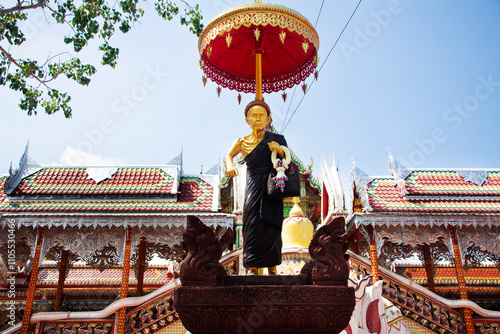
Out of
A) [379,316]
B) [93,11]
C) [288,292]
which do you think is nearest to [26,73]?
[93,11]

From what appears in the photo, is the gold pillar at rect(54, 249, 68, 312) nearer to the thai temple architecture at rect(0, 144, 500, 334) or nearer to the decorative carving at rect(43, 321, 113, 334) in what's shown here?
the thai temple architecture at rect(0, 144, 500, 334)

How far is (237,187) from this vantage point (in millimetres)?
12367

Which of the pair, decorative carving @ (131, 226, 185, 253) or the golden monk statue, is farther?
decorative carving @ (131, 226, 185, 253)

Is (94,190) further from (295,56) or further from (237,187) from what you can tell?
(295,56)

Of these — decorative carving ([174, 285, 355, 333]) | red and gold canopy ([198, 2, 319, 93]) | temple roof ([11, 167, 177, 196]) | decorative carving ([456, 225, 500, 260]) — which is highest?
red and gold canopy ([198, 2, 319, 93])

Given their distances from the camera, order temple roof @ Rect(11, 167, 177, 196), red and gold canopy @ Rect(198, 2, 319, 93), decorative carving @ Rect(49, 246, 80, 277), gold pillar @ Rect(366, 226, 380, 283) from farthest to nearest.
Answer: decorative carving @ Rect(49, 246, 80, 277), temple roof @ Rect(11, 167, 177, 196), gold pillar @ Rect(366, 226, 380, 283), red and gold canopy @ Rect(198, 2, 319, 93)

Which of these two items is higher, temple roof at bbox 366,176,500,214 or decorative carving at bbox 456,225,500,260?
temple roof at bbox 366,176,500,214

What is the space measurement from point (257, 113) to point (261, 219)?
4.61ft

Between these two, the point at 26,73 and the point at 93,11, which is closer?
the point at 26,73

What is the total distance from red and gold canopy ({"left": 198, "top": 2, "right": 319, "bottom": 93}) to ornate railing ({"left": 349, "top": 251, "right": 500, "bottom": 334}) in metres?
5.30

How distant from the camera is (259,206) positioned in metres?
4.29

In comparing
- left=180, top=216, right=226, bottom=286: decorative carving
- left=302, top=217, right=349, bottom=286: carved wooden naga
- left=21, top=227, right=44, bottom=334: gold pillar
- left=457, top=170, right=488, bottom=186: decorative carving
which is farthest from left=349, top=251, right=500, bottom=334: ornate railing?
left=21, top=227, right=44, bottom=334: gold pillar

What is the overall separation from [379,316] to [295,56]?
17.0 feet

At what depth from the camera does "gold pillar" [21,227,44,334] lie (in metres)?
8.29
